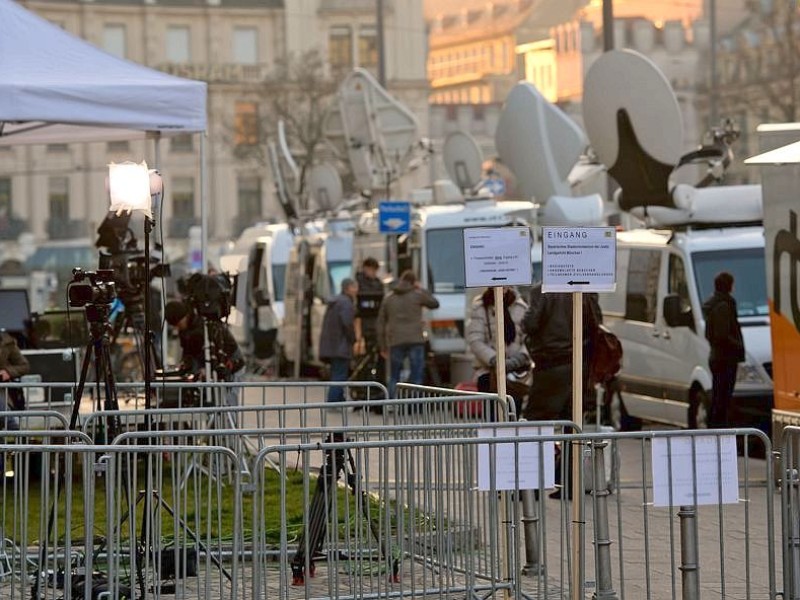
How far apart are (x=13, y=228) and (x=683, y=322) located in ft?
278

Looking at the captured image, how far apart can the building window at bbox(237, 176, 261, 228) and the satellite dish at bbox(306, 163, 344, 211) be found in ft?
230

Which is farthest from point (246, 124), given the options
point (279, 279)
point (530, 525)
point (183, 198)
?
point (530, 525)

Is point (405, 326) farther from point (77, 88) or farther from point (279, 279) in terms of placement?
point (279, 279)

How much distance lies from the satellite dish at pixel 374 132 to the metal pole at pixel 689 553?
23.2 m

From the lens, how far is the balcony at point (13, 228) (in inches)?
3859

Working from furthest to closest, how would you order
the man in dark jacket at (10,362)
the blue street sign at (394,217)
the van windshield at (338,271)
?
1. the van windshield at (338,271)
2. the blue street sign at (394,217)
3. the man in dark jacket at (10,362)

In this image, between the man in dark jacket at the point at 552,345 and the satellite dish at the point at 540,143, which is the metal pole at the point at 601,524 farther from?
the satellite dish at the point at 540,143

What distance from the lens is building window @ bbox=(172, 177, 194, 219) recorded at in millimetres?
105688

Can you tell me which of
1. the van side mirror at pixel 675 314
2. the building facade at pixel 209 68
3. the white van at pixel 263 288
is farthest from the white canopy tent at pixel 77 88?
the building facade at pixel 209 68

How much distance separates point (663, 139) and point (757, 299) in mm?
1741

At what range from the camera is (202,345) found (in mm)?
16781

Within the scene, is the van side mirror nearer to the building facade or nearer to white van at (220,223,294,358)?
white van at (220,223,294,358)

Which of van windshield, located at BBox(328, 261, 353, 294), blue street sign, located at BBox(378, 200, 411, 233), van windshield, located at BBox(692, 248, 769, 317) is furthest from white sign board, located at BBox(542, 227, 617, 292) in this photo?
van windshield, located at BBox(328, 261, 353, 294)

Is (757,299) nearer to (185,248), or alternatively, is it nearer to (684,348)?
(684,348)
